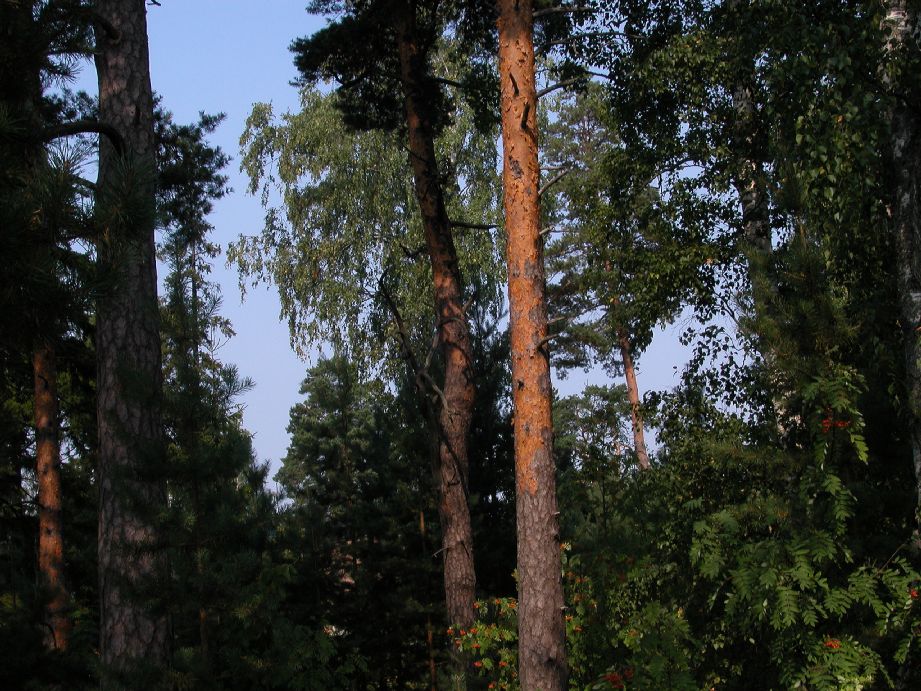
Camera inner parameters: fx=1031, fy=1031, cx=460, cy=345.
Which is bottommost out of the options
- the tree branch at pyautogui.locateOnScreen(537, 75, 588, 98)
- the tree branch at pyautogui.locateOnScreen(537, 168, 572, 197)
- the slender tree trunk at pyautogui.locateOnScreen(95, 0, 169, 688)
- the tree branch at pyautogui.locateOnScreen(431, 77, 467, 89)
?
the slender tree trunk at pyautogui.locateOnScreen(95, 0, 169, 688)

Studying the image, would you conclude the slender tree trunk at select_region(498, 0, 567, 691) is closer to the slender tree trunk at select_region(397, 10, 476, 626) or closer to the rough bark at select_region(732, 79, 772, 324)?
the slender tree trunk at select_region(397, 10, 476, 626)

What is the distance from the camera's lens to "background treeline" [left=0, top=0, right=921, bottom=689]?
706cm

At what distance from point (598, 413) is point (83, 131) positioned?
32.4 feet

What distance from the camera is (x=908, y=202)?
729 cm

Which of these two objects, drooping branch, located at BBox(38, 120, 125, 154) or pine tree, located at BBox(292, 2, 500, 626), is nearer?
drooping branch, located at BBox(38, 120, 125, 154)

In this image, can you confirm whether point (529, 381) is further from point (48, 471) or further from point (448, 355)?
point (48, 471)

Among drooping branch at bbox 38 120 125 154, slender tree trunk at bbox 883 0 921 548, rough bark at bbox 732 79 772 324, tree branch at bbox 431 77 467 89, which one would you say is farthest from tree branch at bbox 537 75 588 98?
drooping branch at bbox 38 120 125 154

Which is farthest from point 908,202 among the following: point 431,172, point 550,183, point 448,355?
point 431,172

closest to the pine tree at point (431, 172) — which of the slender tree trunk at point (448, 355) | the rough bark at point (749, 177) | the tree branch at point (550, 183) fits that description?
the slender tree trunk at point (448, 355)

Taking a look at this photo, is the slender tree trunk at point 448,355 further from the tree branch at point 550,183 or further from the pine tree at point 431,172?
the tree branch at point 550,183

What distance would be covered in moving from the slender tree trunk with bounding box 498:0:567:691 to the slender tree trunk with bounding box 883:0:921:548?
2.57 metres

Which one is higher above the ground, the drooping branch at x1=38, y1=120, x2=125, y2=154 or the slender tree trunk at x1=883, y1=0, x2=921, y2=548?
the drooping branch at x1=38, y1=120, x2=125, y2=154

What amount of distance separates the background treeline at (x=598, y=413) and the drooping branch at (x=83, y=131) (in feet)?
0.12

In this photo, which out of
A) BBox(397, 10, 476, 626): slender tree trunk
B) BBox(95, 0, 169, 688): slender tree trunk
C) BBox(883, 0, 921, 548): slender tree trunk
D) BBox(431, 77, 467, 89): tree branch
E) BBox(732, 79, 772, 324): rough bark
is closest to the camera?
BBox(883, 0, 921, 548): slender tree trunk
